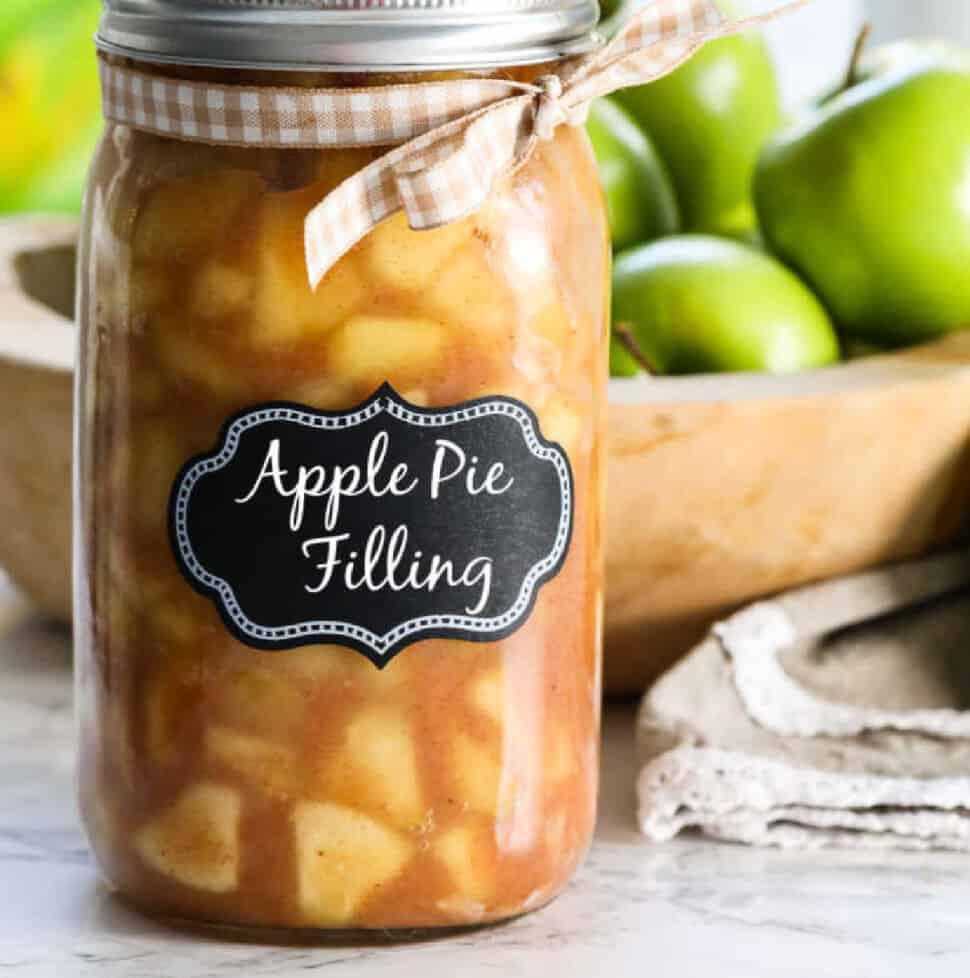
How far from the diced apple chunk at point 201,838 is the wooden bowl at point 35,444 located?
24 cm

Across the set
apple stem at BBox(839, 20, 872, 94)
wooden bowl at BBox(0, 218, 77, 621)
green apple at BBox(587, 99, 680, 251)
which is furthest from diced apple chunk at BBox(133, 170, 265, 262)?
apple stem at BBox(839, 20, 872, 94)

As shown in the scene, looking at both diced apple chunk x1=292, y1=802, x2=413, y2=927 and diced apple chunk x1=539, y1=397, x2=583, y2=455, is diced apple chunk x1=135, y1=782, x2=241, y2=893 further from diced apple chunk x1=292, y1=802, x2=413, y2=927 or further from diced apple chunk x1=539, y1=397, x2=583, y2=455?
diced apple chunk x1=539, y1=397, x2=583, y2=455

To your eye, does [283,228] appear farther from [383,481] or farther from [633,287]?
[633,287]

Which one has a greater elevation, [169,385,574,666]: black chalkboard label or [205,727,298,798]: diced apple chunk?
[169,385,574,666]: black chalkboard label

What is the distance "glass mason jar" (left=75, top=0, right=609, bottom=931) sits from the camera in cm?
57

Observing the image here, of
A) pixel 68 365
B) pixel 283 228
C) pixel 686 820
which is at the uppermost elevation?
pixel 283 228

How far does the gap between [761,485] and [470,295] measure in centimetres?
26

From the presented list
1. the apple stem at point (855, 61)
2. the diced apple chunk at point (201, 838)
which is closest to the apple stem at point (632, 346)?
the apple stem at point (855, 61)

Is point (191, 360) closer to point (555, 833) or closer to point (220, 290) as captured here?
point (220, 290)

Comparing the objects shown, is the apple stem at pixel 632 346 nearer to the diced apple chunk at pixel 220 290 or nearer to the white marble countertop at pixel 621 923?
the white marble countertop at pixel 621 923

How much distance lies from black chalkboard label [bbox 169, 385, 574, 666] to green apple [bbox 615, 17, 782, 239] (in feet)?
1.45

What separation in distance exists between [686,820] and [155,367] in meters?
0.28

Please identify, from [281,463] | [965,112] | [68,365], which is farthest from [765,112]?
[281,463]

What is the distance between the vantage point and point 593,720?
2.20 feet
